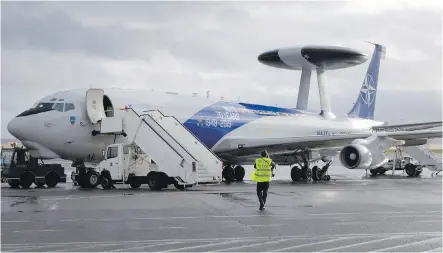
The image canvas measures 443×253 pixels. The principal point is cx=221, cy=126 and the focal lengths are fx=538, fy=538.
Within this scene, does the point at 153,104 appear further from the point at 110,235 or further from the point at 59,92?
the point at 110,235

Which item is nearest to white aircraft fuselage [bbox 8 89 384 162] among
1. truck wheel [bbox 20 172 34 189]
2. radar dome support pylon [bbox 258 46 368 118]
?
truck wheel [bbox 20 172 34 189]

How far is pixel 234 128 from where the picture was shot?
1070 inches

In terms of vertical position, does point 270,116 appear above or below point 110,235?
above

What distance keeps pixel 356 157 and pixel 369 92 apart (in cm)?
1897

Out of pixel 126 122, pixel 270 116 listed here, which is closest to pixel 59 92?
pixel 126 122

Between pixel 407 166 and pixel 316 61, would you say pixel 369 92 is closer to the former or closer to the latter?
pixel 316 61

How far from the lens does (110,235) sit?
902 cm

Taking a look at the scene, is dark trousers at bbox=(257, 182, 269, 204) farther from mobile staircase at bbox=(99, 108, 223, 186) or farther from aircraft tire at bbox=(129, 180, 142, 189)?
aircraft tire at bbox=(129, 180, 142, 189)

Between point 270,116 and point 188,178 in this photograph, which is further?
point 270,116

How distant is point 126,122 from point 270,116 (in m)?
11.6

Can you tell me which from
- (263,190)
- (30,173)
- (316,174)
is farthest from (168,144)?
(316,174)

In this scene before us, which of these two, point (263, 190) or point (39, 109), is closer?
point (263, 190)

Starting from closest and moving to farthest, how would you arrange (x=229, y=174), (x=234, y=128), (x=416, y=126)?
(x=234, y=128), (x=229, y=174), (x=416, y=126)

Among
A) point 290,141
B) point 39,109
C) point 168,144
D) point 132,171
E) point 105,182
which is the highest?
point 39,109
